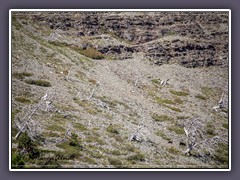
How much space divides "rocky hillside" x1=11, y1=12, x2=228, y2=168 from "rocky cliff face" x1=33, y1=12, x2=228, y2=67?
0.14ft

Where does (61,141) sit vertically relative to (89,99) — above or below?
below

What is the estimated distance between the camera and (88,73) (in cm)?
1703

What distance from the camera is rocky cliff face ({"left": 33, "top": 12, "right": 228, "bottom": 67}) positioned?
50.2 feet

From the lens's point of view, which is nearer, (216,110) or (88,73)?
(216,110)

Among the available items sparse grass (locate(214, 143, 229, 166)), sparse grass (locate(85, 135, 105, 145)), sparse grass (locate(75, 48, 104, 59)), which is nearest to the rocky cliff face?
sparse grass (locate(75, 48, 104, 59))

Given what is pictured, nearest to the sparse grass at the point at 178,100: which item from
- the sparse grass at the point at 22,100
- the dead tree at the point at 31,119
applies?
the dead tree at the point at 31,119

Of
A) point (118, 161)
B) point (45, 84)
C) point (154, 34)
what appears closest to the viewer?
point (118, 161)

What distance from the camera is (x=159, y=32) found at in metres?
16.8

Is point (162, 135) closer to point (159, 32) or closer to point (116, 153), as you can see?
point (116, 153)

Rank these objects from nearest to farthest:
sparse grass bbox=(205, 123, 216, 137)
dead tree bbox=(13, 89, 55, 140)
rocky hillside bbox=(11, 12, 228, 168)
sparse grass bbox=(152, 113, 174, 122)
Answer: dead tree bbox=(13, 89, 55, 140) < rocky hillside bbox=(11, 12, 228, 168) < sparse grass bbox=(205, 123, 216, 137) < sparse grass bbox=(152, 113, 174, 122)

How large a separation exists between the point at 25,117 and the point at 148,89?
16.5ft

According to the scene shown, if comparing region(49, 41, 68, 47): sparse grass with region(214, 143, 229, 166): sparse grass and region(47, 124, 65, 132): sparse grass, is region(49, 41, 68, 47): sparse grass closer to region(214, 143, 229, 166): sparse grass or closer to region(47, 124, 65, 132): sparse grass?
region(47, 124, 65, 132): sparse grass
